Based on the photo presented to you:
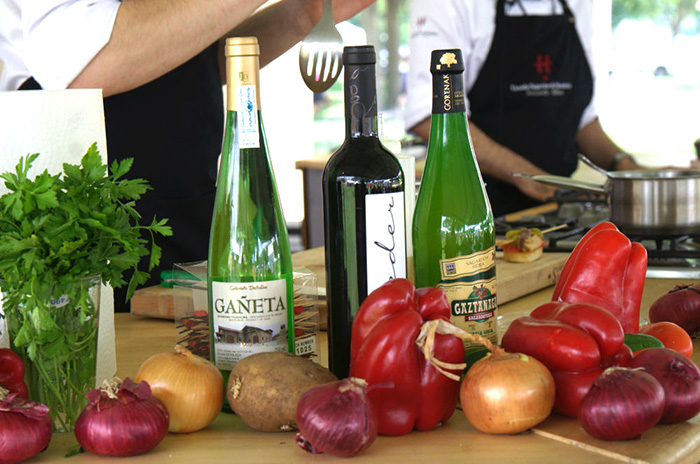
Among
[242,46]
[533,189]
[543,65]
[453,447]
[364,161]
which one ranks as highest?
[543,65]

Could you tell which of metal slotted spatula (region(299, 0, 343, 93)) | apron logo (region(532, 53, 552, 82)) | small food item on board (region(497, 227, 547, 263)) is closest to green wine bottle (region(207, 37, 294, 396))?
metal slotted spatula (region(299, 0, 343, 93))

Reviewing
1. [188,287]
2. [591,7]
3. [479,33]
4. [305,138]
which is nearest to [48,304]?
[188,287]

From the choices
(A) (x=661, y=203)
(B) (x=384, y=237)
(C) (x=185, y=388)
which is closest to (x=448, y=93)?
(B) (x=384, y=237)

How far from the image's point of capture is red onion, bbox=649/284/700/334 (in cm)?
96

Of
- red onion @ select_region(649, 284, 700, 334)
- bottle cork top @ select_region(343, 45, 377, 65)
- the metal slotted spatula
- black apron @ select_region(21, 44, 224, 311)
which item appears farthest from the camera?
black apron @ select_region(21, 44, 224, 311)

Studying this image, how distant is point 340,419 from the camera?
0.62m

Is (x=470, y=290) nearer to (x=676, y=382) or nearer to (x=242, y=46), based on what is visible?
(x=676, y=382)

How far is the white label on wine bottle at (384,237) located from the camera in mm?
736

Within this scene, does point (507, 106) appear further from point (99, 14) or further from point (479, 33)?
point (99, 14)

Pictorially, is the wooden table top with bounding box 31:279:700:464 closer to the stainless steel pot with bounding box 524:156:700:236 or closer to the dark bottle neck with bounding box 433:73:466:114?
the dark bottle neck with bounding box 433:73:466:114

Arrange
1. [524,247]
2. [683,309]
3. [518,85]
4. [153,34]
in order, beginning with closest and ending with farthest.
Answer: [683,309], [153,34], [524,247], [518,85]

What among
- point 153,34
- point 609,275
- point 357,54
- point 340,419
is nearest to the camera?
point 340,419

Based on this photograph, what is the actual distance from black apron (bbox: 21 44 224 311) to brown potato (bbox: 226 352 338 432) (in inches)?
32.3

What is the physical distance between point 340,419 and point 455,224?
290mm
